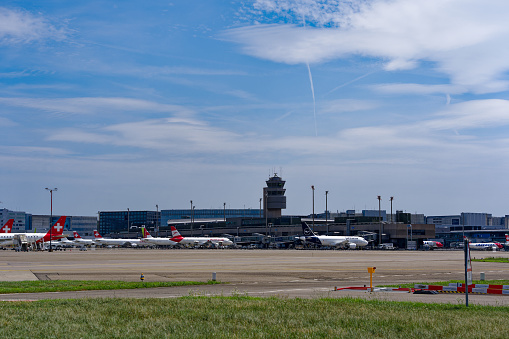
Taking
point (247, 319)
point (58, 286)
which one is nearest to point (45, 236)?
point (58, 286)

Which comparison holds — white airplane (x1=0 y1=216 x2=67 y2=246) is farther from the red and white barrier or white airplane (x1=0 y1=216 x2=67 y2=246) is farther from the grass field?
the grass field

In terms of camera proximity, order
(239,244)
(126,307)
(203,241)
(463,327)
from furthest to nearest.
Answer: (239,244), (203,241), (126,307), (463,327)

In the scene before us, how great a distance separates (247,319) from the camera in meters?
18.7

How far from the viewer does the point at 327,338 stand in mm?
15336

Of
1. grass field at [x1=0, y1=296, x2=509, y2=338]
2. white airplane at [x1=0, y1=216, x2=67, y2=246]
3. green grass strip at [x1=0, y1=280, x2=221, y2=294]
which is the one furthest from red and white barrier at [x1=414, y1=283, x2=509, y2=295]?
white airplane at [x1=0, y1=216, x2=67, y2=246]

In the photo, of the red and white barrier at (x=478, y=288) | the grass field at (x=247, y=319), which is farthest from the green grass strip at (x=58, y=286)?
the red and white barrier at (x=478, y=288)

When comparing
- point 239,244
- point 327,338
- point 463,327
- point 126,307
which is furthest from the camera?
point 239,244

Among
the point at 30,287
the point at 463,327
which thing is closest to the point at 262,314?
the point at 463,327

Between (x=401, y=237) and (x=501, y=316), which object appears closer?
(x=501, y=316)

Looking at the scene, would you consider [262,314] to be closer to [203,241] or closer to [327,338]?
[327,338]

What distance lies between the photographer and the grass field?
1608 cm

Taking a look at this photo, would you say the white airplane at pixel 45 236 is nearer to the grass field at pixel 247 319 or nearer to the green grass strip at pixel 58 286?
the green grass strip at pixel 58 286

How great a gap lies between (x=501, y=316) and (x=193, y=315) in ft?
36.1

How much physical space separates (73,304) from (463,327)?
15478 millimetres
